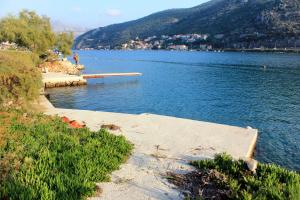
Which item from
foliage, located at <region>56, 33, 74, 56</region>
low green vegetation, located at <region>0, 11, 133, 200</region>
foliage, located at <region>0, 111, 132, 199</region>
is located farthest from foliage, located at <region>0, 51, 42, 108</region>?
foliage, located at <region>56, 33, 74, 56</region>

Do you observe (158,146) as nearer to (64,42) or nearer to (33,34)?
(33,34)

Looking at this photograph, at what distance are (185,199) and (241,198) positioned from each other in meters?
1.74

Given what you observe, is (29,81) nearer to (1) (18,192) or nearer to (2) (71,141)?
(2) (71,141)

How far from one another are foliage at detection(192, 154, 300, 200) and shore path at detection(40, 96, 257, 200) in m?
1.19

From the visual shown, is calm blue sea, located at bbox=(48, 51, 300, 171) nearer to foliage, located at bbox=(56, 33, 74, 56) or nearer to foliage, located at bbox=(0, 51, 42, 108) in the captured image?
foliage, located at bbox=(0, 51, 42, 108)

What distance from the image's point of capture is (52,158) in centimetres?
1302

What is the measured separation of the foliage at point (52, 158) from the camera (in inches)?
423

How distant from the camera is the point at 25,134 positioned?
16.1 meters

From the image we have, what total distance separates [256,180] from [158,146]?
6.22 metres

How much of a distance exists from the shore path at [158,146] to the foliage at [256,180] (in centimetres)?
119

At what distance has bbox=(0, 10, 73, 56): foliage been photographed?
229 ft

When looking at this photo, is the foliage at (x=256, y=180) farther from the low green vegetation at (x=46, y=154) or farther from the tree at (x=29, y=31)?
the tree at (x=29, y=31)

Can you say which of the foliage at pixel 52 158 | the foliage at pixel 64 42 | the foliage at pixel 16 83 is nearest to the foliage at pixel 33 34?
the foliage at pixel 64 42

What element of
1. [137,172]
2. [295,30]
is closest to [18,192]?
[137,172]
